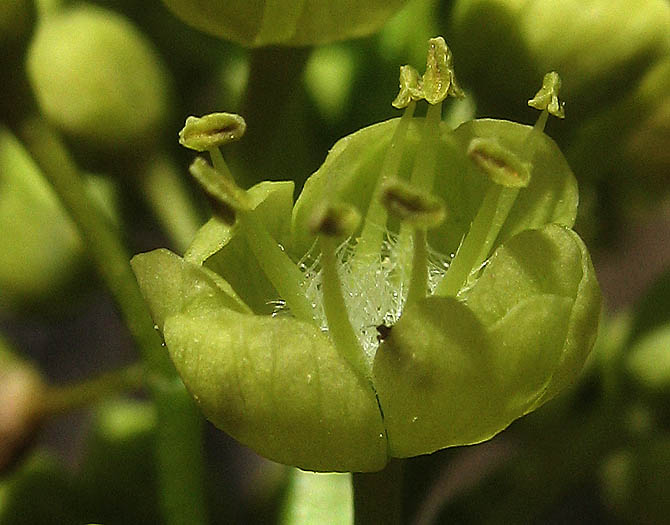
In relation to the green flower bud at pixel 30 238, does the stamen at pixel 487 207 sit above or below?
above

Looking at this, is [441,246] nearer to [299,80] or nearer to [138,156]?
[299,80]

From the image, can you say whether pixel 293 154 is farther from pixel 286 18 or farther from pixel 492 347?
pixel 492 347

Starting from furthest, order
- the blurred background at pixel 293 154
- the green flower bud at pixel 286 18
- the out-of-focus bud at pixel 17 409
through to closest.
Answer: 1. the out-of-focus bud at pixel 17 409
2. the blurred background at pixel 293 154
3. the green flower bud at pixel 286 18

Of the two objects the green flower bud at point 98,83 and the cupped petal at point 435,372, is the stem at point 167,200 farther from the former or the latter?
the cupped petal at point 435,372

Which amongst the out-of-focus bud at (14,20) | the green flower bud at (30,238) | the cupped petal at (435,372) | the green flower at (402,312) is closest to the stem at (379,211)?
the green flower at (402,312)

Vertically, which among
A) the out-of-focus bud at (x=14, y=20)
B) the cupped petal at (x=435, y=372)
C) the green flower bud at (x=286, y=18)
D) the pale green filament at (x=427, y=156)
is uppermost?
the green flower bud at (x=286, y=18)

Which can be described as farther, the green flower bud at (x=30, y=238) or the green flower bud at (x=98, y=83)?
the green flower bud at (x=30, y=238)

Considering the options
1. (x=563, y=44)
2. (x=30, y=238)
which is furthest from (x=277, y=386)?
(x=30, y=238)
